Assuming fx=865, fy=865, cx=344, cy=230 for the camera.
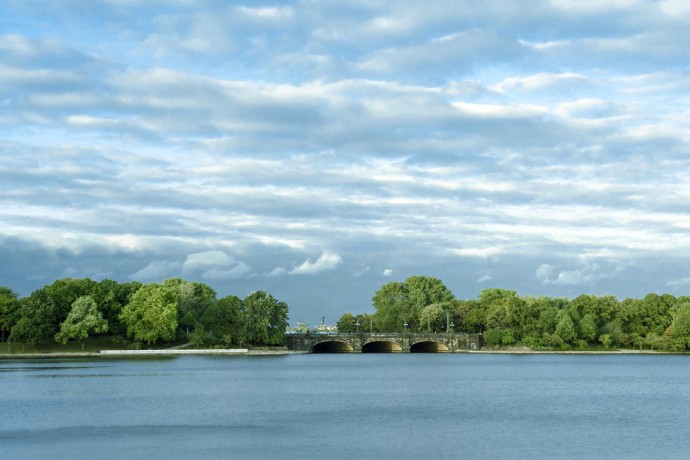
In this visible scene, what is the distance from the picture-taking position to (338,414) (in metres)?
63.0

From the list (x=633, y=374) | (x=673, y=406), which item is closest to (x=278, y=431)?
(x=673, y=406)

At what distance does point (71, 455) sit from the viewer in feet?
144

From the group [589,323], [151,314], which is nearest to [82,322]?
[151,314]

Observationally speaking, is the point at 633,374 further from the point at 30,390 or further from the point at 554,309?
the point at 30,390

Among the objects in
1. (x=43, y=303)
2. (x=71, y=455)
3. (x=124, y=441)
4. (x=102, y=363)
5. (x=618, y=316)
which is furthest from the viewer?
(x=618, y=316)

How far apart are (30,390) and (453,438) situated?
148 ft

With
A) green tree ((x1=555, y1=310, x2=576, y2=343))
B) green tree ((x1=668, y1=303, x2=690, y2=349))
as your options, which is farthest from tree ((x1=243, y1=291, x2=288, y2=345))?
green tree ((x1=668, y1=303, x2=690, y2=349))

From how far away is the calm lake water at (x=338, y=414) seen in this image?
46969mm

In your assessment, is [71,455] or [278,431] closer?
[71,455]

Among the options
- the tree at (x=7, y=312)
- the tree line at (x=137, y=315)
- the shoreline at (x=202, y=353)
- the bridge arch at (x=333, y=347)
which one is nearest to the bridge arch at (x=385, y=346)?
the bridge arch at (x=333, y=347)

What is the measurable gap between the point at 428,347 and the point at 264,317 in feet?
182

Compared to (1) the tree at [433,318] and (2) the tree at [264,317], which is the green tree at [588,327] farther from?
(2) the tree at [264,317]

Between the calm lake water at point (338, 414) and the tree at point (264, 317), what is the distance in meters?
39.8

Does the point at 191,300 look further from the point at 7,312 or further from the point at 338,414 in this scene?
the point at 338,414
